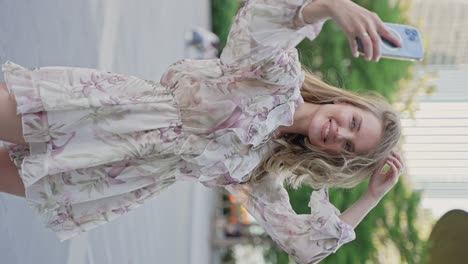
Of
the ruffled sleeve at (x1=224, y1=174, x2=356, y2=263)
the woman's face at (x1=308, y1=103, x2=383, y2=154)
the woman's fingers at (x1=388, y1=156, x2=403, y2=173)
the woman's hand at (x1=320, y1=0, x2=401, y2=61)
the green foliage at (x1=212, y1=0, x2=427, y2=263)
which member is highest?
the woman's hand at (x1=320, y1=0, x2=401, y2=61)

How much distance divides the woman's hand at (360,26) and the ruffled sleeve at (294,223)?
648 millimetres

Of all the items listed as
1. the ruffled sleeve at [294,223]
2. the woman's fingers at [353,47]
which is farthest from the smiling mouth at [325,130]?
→ the woman's fingers at [353,47]

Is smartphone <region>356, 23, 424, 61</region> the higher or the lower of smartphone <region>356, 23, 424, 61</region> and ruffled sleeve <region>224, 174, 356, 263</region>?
the higher

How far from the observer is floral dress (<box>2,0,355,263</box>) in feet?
5.66

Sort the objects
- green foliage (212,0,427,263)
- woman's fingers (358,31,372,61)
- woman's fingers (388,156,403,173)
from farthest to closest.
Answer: green foliage (212,0,427,263), woman's fingers (388,156,403,173), woman's fingers (358,31,372,61)

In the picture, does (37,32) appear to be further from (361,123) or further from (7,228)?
(361,123)

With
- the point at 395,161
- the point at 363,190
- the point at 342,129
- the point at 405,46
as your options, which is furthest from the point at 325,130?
the point at 363,190

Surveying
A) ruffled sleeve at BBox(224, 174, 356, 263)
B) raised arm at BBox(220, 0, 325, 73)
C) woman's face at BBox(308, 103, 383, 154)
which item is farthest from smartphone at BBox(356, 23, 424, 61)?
ruffled sleeve at BBox(224, 174, 356, 263)

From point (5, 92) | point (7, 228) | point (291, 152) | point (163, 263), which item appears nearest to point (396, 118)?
point (291, 152)

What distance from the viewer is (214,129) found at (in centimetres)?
184

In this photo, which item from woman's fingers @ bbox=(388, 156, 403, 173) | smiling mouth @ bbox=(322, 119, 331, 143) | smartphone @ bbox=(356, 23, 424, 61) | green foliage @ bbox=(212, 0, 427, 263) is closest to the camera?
smartphone @ bbox=(356, 23, 424, 61)

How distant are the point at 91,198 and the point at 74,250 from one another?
1.29 m

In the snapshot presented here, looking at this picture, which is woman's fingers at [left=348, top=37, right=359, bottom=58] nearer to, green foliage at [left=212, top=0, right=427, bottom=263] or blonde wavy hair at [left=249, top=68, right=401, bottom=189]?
blonde wavy hair at [left=249, top=68, right=401, bottom=189]

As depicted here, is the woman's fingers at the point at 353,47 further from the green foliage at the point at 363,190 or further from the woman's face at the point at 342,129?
the green foliage at the point at 363,190
